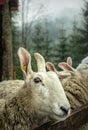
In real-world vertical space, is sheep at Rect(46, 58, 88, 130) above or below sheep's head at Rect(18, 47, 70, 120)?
below

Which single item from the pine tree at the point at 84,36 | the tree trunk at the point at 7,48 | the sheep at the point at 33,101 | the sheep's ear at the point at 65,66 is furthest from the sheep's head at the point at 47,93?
the pine tree at the point at 84,36

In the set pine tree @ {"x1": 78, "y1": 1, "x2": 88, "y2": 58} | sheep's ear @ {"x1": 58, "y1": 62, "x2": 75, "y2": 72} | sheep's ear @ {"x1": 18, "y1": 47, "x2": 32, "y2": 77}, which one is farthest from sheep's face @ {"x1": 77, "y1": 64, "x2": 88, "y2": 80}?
pine tree @ {"x1": 78, "y1": 1, "x2": 88, "y2": 58}

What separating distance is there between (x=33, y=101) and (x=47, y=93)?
24 cm

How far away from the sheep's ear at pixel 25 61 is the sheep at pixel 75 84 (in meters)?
1.05

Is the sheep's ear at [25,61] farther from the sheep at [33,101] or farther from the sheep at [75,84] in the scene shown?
the sheep at [75,84]

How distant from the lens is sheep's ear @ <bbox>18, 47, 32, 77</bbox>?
244 inches

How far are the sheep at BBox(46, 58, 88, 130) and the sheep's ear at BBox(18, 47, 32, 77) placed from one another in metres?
1.05

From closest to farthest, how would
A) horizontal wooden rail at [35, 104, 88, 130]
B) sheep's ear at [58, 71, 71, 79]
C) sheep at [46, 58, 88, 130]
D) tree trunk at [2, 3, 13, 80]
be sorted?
1. horizontal wooden rail at [35, 104, 88, 130]
2. sheep's ear at [58, 71, 71, 79]
3. sheep at [46, 58, 88, 130]
4. tree trunk at [2, 3, 13, 80]

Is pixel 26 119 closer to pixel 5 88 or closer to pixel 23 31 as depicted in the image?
pixel 5 88

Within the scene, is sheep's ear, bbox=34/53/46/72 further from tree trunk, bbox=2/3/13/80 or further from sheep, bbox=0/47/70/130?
tree trunk, bbox=2/3/13/80

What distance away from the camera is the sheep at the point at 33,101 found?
582 cm

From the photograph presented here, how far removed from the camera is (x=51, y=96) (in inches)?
229

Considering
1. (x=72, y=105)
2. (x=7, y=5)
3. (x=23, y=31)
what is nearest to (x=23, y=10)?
(x=23, y=31)

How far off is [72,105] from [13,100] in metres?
1.56
